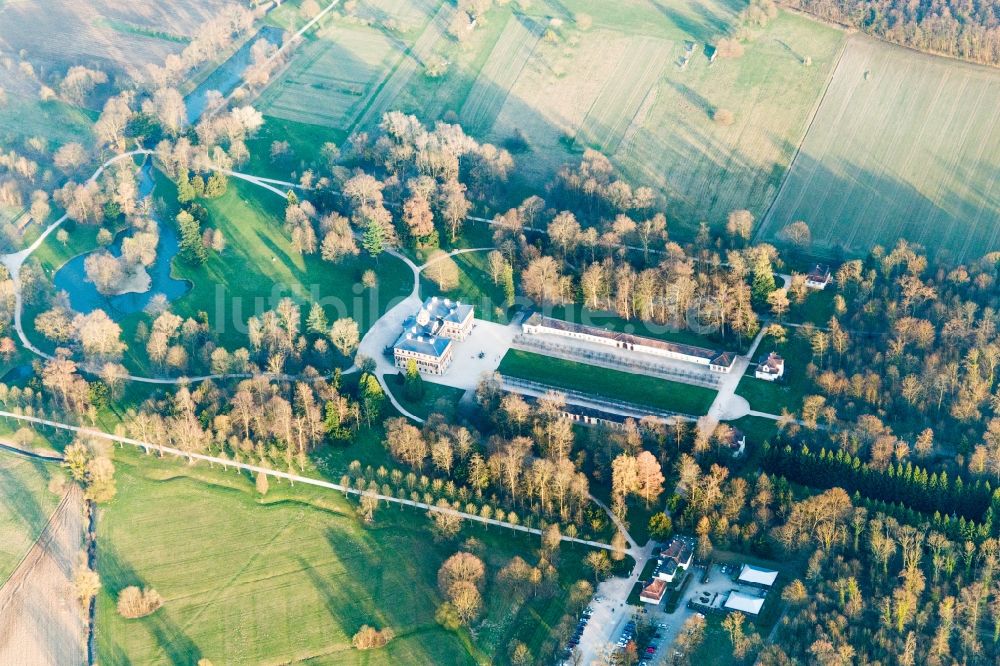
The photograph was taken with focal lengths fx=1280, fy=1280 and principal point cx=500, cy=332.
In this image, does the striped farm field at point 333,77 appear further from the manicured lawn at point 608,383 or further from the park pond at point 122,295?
the manicured lawn at point 608,383

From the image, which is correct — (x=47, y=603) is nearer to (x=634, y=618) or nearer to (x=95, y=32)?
(x=634, y=618)

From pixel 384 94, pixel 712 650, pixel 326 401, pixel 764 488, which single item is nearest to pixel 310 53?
pixel 384 94

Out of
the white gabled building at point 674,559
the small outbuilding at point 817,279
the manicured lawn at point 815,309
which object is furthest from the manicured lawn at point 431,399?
the small outbuilding at point 817,279

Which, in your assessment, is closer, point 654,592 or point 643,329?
point 654,592

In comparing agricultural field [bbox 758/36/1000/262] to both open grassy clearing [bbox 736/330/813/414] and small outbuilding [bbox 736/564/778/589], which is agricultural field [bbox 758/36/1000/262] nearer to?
open grassy clearing [bbox 736/330/813/414]

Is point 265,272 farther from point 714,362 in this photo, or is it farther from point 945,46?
point 945,46

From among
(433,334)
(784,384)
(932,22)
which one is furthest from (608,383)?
(932,22)
